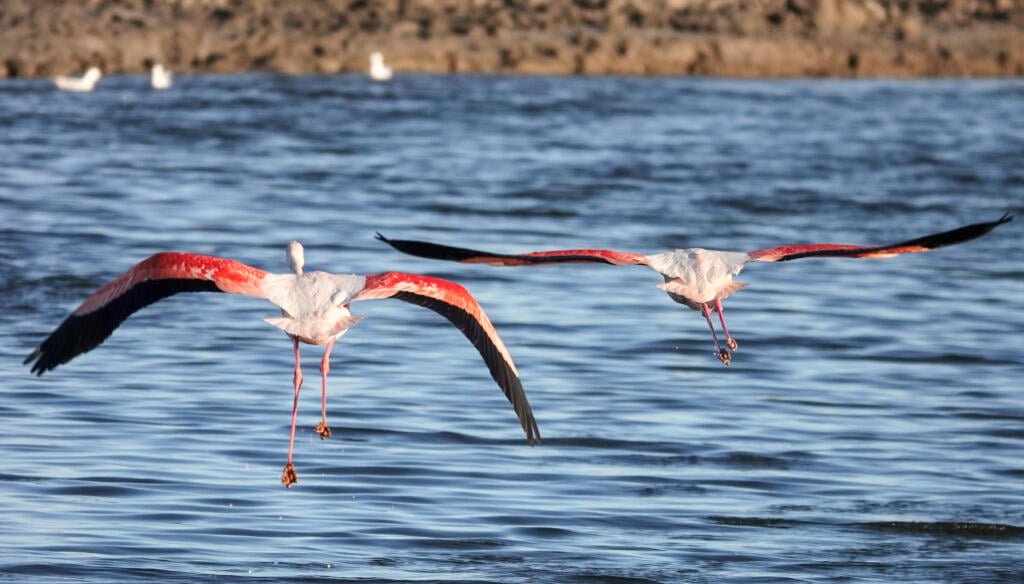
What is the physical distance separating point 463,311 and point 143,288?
1592 millimetres

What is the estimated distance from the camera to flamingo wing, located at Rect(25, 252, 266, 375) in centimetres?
972

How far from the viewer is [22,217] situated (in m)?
25.6

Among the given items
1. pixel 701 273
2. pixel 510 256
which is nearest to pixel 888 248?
pixel 701 273

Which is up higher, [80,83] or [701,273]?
[701,273]

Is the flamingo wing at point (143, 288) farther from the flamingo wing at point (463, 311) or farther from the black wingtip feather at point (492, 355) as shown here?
the black wingtip feather at point (492, 355)

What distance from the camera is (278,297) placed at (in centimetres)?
987

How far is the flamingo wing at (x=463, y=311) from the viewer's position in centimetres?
980

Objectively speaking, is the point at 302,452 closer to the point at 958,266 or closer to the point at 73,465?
the point at 73,465

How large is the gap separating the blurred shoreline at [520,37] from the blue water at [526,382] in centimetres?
1236

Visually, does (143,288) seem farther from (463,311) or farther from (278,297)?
(463,311)

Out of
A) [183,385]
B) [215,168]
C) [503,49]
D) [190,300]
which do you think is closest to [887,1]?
[503,49]

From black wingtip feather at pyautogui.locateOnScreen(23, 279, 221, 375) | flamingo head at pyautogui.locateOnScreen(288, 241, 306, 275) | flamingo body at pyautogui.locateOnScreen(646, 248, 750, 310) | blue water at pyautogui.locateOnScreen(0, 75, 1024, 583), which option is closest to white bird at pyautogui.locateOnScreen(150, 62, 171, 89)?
blue water at pyautogui.locateOnScreen(0, 75, 1024, 583)

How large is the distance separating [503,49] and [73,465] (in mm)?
38107

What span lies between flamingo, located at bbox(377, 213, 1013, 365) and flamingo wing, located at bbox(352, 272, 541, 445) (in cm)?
16
